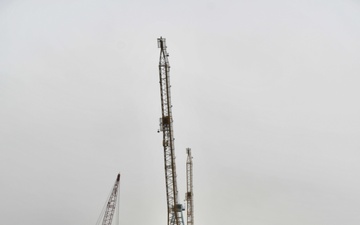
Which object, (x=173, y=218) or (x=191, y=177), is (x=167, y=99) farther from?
(x=191, y=177)

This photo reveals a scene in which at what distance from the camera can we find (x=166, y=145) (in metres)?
74.7

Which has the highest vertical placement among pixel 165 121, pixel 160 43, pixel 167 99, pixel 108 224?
pixel 160 43

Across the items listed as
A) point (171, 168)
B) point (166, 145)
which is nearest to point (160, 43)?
point (166, 145)

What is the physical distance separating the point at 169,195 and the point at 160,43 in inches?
1338

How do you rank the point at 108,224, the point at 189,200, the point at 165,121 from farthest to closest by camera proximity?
the point at 189,200
the point at 108,224
the point at 165,121

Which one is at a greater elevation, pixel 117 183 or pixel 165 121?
pixel 165 121

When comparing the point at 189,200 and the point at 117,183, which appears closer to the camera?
the point at 117,183

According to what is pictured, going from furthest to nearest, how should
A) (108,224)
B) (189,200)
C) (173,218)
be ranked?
(189,200)
(108,224)
(173,218)

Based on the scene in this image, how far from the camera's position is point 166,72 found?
7600cm

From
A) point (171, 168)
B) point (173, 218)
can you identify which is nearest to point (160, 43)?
point (171, 168)

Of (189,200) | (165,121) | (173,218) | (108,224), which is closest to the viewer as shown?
(165,121)

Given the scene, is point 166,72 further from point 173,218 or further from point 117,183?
point 117,183

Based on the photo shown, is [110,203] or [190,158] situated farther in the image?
[190,158]

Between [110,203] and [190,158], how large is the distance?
109 feet
